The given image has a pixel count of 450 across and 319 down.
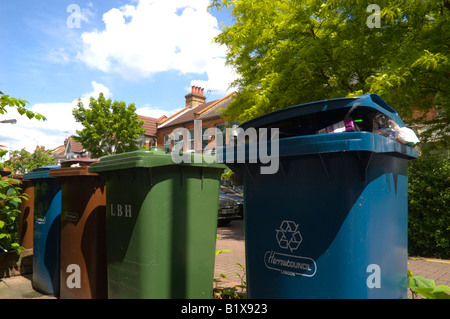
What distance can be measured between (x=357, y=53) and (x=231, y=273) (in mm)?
5287

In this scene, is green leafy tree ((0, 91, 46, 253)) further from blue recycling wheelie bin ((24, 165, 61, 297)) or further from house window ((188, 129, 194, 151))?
house window ((188, 129, 194, 151))

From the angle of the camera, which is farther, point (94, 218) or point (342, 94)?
point (342, 94)

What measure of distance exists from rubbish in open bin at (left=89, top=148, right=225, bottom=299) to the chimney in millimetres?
33044

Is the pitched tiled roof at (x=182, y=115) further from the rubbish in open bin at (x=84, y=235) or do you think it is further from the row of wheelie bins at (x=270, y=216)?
the row of wheelie bins at (x=270, y=216)

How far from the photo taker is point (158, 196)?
2.90 meters

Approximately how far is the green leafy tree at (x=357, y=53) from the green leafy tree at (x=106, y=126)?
2161 centimetres

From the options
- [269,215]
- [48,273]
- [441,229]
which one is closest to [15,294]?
[48,273]

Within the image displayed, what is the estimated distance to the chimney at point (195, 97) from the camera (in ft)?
117

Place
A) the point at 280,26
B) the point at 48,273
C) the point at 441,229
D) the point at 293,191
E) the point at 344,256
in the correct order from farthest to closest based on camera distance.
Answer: the point at 280,26
the point at 441,229
the point at 48,273
the point at 293,191
the point at 344,256

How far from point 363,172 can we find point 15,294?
15.4 feet

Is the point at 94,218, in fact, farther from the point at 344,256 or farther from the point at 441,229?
the point at 441,229

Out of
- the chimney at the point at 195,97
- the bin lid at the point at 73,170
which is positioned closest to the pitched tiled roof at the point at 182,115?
the chimney at the point at 195,97

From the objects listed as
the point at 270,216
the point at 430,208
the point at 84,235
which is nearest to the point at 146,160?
the point at 270,216

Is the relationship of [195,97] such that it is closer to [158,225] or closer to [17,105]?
[17,105]
